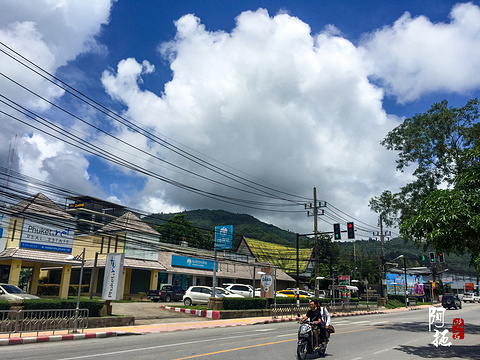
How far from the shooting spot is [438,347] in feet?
42.2

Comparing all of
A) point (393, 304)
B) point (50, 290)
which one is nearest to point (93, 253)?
point (50, 290)

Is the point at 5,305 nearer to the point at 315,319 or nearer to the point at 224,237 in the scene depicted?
the point at 315,319

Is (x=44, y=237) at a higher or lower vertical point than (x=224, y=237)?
lower

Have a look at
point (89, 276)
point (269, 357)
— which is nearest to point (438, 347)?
A: point (269, 357)

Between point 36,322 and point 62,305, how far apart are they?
269 cm

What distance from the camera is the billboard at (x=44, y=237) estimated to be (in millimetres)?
29812

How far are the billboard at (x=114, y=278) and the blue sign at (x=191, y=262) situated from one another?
2245 cm

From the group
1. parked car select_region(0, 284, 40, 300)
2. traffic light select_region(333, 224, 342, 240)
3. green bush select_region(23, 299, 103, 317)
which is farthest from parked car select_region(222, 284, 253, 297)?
parked car select_region(0, 284, 40, 300)

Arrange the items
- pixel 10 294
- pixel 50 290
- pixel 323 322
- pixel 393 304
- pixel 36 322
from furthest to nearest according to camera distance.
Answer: pixel 393 304, pixel 50 290, pixel 10 294, pixel 36 322, pixel 323 322

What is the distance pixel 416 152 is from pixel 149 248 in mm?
26586

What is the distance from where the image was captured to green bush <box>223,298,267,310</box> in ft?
86.0

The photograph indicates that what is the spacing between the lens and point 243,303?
89.0 ft

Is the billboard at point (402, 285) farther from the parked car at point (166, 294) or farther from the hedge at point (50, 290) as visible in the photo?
the hedge at point (50, 290)

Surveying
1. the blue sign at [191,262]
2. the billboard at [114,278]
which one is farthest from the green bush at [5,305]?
the blue sign at [191,262]
